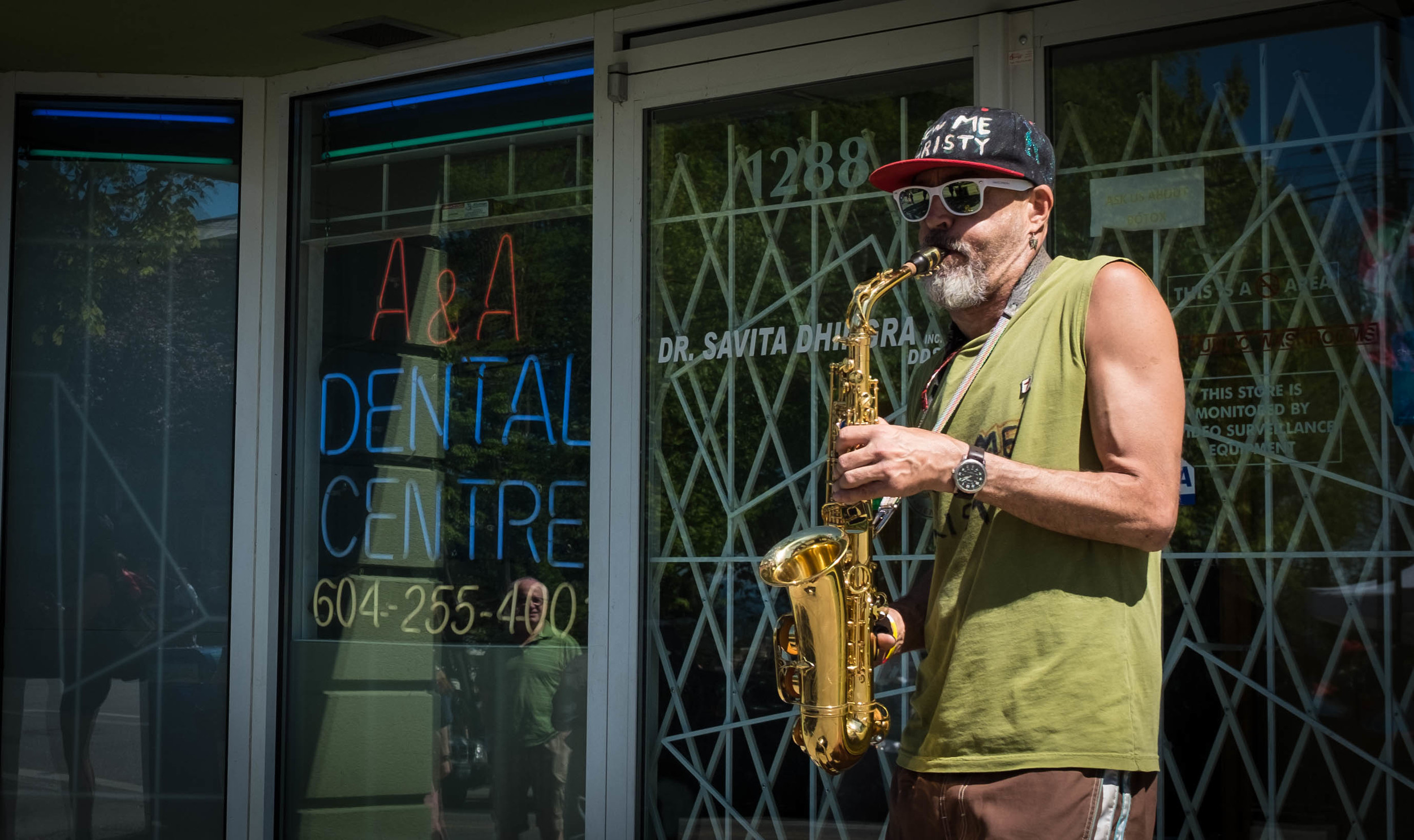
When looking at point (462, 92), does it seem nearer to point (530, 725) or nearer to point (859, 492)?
point (530, 725)

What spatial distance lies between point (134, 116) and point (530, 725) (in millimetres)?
2997

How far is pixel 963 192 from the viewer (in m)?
2.84

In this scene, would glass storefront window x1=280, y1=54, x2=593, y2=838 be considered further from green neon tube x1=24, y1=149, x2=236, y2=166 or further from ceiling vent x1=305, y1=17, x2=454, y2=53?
green neon tube x1=24, y1=149, x2=236, y2=166

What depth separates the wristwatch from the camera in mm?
2527

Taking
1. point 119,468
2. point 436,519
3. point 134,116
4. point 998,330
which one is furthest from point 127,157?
point 998,330

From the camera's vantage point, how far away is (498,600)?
17.9 feet

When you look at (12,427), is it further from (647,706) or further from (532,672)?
(647,706)

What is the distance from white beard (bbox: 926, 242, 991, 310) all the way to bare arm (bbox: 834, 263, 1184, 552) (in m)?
0.29

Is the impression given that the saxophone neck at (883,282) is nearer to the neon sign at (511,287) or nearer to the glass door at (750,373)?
the glass door at (750,373)

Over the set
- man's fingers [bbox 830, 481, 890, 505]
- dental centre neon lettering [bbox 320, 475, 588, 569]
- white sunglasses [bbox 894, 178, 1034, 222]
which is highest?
white sunglasses [bbox 894, 178, 1034, 222]

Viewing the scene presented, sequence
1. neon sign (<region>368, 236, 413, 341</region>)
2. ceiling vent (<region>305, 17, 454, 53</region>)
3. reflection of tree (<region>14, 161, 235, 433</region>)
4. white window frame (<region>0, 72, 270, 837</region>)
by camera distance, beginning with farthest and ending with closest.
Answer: reflection of tree (<region>14, 161, 235, 433</region>) → white window frame (<region>0, 72, 270, 837</region>) → neon sign (<region>368, 236, 413, 341</region>) → ceiling vent (<region>305, 17, 454, 53</region>)

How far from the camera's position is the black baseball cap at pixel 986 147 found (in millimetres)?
2789

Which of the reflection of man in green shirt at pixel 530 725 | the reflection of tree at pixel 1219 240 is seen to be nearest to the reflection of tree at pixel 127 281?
the reflection of man in green shirt at pixel 530 725

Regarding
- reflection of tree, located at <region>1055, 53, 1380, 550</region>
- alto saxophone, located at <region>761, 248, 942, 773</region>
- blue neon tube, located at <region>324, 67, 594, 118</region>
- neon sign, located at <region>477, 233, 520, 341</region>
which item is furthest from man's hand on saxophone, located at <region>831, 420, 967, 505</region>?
blue neon tube, located at <region>324, 67, 594, 118</region>
